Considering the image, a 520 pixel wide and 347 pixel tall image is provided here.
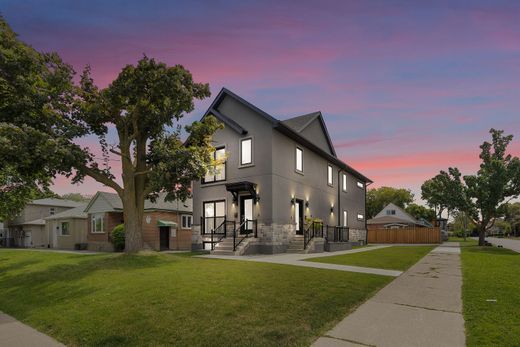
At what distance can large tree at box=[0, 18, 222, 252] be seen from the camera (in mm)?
12586

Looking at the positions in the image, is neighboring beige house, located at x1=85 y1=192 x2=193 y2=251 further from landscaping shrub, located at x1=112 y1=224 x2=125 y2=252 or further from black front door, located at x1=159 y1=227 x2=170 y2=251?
landscaping shrub, located at x1=112 y1=224 x2=125 y2=252

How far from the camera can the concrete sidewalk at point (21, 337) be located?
5648 mm

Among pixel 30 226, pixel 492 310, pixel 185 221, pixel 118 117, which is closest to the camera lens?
pixel 492 310

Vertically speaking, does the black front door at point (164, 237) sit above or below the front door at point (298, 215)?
below

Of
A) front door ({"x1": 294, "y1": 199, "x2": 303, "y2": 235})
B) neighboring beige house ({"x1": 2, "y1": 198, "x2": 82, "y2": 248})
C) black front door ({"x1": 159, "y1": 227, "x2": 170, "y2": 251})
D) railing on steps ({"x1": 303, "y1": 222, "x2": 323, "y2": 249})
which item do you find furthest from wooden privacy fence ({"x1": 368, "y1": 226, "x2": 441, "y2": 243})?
neighboring beige house ({"x1": 2, "y1": 198, "x2": 82, "y2": 248})

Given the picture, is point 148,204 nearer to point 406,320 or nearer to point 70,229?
point 70,229

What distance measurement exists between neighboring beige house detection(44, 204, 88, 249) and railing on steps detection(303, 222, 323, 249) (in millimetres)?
21255

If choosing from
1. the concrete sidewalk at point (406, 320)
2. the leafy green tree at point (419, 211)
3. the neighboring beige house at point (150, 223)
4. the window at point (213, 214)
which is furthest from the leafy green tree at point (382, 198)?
the concrete sidewalk at point (406, 320)

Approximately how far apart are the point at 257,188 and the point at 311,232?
4.53 metres

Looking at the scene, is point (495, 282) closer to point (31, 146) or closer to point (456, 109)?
point (456, 109)

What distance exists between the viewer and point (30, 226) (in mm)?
40719

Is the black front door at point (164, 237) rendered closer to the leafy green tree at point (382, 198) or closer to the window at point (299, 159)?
the window at point (299, 159)

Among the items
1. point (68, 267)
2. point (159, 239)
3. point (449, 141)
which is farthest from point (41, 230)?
point (449, 141)

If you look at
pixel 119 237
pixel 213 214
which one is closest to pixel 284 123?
pixel 213 214
